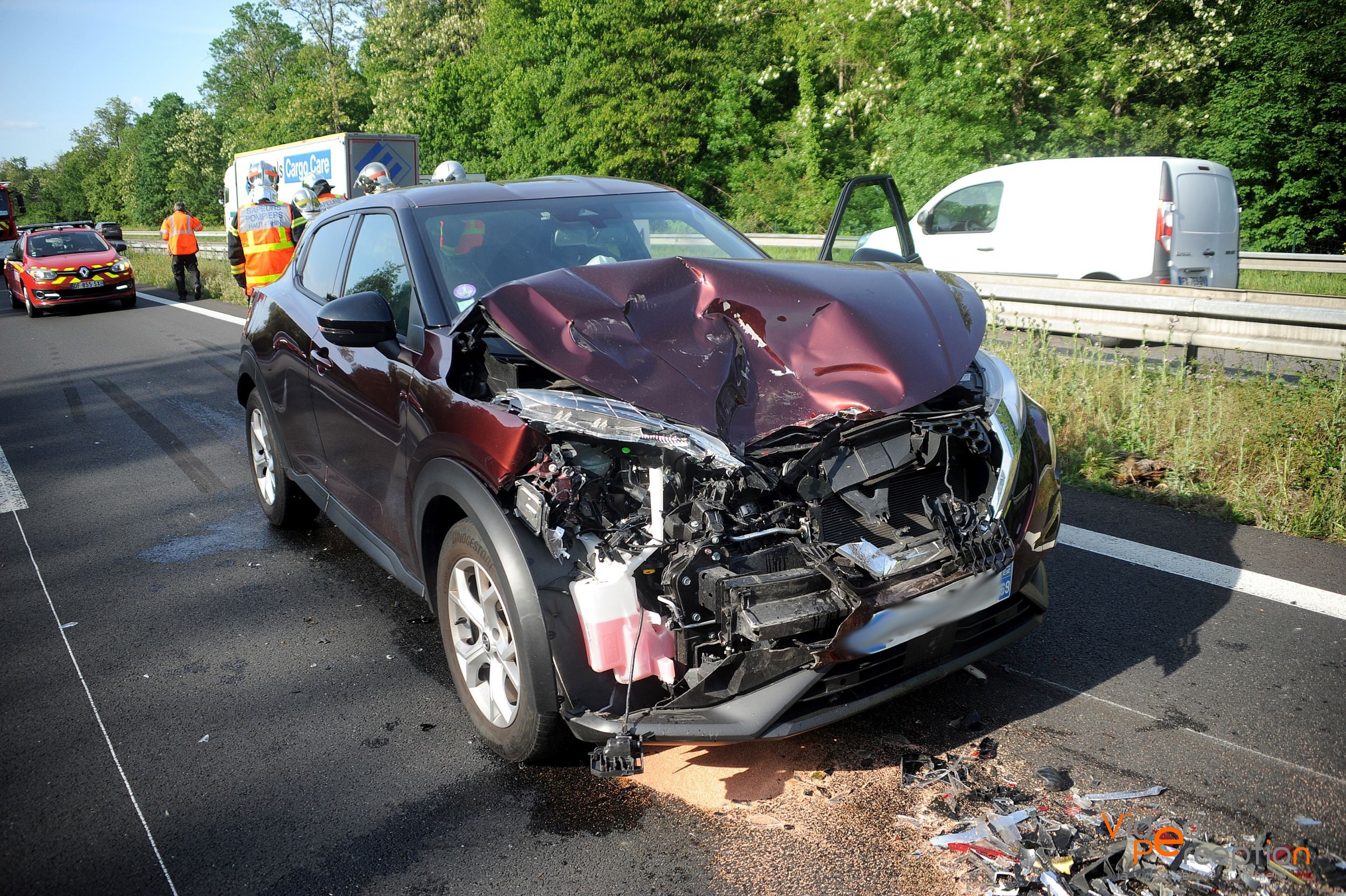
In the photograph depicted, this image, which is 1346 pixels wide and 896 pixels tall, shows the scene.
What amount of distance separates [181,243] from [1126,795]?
20196mm

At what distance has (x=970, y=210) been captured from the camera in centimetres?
1298

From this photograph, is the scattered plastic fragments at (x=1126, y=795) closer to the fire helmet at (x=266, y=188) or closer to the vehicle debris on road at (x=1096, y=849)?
the vehicle debris on road at (x=1096, y=849)

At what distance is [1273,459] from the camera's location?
5.22m

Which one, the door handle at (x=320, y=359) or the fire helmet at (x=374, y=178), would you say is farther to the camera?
the fire helmet at (x=374, y=178)

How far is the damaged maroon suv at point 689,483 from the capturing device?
101 inches

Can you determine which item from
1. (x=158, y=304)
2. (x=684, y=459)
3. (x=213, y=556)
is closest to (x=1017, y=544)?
(x=684, y=459)

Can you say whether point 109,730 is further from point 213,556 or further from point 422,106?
point 422,106

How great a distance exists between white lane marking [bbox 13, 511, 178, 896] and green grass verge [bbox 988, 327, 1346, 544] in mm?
4746

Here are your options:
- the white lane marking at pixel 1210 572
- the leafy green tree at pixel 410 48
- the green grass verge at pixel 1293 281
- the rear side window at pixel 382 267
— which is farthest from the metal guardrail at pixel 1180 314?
the leafy green tree at pixel 410 48

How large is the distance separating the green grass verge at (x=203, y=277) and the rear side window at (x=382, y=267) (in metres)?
14.4

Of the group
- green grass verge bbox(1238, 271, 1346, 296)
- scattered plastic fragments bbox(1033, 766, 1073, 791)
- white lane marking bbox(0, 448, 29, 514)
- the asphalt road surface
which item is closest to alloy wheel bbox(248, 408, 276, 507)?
the asphalt road surface

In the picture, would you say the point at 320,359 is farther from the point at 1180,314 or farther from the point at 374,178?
the point at 1180,314

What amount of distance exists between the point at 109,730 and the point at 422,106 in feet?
142

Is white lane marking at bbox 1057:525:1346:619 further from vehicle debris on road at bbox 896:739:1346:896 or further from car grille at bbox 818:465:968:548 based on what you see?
car grille at bbox 818:465:968:548
